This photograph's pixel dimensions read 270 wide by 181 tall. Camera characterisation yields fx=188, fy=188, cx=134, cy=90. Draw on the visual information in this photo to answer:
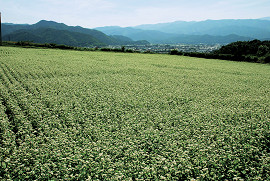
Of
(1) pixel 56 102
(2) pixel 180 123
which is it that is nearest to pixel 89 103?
(1) pixel 56 102

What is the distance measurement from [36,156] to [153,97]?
12.2 metres

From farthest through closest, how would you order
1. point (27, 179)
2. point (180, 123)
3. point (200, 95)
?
point (200, 95) < point (180, 123) < point (27, 179)

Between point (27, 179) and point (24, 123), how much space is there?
15.5ft

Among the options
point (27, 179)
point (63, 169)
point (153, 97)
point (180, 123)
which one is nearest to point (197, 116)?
point (180, 123)

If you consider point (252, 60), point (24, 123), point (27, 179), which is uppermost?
point (252, 60)

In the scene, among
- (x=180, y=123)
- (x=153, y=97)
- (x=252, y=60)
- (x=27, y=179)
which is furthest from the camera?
(x=252, y=60)

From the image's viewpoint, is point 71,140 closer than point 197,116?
Yes

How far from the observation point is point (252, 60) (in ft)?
218

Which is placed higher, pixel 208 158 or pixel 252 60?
pixel 252 60

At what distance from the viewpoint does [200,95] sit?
68.3 feet

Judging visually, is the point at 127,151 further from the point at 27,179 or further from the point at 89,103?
the point at 89,103

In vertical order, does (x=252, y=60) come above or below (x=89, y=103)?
above

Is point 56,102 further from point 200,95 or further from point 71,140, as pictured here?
point 200,95

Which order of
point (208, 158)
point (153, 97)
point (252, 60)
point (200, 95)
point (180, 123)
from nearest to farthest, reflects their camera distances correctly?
point (208, 158) → point (180, 123) → point (153, 97) → point (200, 95) → point (252, 60)
